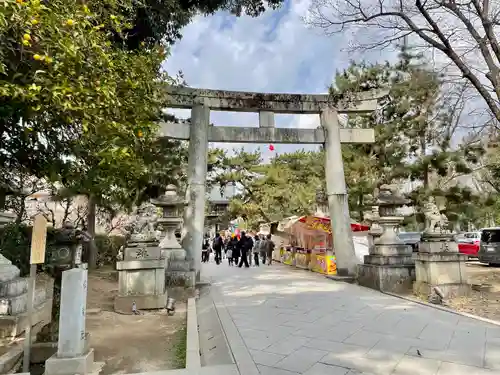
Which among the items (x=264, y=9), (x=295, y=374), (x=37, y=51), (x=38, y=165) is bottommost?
(x=295, y=374)

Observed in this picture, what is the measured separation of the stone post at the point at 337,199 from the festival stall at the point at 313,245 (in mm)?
1739

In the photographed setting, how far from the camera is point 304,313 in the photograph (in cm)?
671

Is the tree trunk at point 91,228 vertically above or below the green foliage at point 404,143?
below

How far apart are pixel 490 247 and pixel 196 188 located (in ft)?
43.9

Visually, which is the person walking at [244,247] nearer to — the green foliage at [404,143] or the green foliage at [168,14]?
the green foliage at [404,143]

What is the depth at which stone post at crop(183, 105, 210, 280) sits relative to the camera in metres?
10.1

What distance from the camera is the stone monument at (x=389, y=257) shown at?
8.93 m

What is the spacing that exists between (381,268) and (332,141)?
14.3 ft

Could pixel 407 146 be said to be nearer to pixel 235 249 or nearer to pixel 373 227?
pixel 373 227

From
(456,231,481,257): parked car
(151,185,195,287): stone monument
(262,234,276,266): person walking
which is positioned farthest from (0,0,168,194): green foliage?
(456,231,481,257): parked car

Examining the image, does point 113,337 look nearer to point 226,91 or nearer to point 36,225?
point 36,225

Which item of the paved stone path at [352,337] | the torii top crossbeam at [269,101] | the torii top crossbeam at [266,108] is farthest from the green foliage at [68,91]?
the paved stone path at [352,337]

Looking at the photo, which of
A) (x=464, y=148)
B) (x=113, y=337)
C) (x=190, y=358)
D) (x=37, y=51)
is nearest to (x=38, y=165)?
(x=37, y=51)

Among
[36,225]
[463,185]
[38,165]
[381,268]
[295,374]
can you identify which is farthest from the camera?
[463,185]
